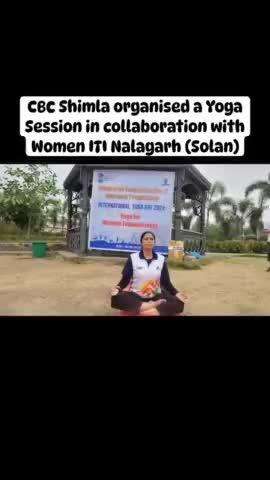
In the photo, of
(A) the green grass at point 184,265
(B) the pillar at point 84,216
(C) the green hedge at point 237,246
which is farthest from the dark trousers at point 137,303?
(C) the green hedge at point 237,246

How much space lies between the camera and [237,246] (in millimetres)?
5570

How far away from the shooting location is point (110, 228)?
5.14m

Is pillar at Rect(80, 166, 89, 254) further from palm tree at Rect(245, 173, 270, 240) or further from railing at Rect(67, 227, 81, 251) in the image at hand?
palm tree at Rect(245, 173, 270, 240)

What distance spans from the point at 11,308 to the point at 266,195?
367cm

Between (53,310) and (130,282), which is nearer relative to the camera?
(130,282)

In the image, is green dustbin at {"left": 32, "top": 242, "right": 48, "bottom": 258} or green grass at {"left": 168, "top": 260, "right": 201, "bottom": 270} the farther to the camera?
green dustbin at {"left": 32, "top": 242, "right": 48, "bottom": 258}

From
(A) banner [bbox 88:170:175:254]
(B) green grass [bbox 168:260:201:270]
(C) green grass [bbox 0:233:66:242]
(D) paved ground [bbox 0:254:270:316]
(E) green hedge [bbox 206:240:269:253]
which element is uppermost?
(A) banner [bbox 88:170:175:254]

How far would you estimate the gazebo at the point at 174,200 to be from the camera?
197 inches

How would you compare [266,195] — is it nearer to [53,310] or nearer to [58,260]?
[53,310]

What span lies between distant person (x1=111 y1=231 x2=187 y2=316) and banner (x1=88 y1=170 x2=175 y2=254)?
134 centimetres

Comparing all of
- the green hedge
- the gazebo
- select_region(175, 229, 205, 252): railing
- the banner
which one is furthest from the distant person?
the green hedge

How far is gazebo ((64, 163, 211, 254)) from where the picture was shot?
16.4 ft

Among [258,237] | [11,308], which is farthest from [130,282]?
[258,237]

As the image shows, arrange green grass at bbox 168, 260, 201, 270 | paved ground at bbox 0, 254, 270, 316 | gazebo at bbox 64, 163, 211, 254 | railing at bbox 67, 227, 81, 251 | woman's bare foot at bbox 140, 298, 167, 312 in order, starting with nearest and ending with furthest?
woman's bare foot at bbox 140, 298, 167, 312 < paved ground at bbox 0, 254, 270, 316 < gazebo at bbox 64, 163, 211, 254 < green grass at bbox 168, 260, 201, 270 < railing at bbox 67, 227, 81, 251
